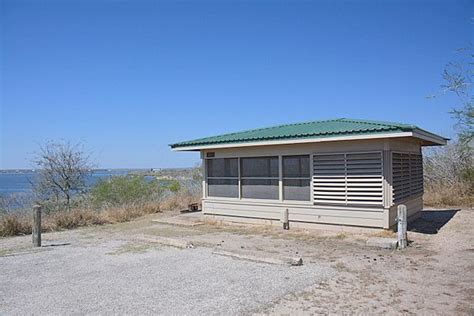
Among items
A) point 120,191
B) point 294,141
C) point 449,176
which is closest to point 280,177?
point 294,141

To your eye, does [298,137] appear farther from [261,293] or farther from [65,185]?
[65,185]

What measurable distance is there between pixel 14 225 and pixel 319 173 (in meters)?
9.21

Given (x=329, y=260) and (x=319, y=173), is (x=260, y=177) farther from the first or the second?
(x=329, y=260)

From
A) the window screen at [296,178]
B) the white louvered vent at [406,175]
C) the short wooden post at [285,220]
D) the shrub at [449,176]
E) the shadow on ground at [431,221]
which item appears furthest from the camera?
the shrub at [449,176]

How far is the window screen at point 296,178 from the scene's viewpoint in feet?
37.5

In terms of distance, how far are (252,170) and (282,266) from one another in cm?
564

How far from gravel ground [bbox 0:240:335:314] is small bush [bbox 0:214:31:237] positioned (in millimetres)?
3607

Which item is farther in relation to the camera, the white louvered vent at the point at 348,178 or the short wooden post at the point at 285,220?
the short wooden post at the point at 285,220

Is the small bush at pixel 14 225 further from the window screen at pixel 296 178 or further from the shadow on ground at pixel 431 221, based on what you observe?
the shadow on ground at pixel 431 221

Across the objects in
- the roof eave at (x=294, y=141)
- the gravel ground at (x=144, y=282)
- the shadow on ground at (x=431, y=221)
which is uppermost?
the roof eave at (x=294, y=141)

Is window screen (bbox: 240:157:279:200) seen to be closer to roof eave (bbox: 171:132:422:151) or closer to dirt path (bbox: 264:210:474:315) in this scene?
roof eave (bbox: 171:132:422:151)

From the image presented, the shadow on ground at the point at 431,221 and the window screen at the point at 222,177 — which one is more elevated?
the window screen at the point at 222,177

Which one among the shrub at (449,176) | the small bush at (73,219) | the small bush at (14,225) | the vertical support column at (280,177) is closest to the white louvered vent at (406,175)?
the vertical support column at (280,177)

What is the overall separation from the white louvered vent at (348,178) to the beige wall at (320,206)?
15 centimetres
